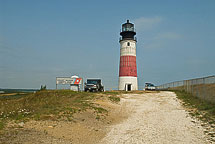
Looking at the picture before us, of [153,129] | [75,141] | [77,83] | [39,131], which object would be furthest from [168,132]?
[77,83]

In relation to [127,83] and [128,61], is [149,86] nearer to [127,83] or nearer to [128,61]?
[127,83]

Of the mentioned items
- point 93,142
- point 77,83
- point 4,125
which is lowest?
point 93,142

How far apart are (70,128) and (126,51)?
1495 inches

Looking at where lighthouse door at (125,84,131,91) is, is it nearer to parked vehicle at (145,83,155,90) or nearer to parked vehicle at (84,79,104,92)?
parked vehicle at (145,83,155,90)

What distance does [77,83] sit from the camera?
3562 centimetres

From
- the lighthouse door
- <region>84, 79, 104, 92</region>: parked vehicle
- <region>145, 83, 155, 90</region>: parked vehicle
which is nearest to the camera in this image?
<region>84, 79, 104, 92</region>: parked vehicle

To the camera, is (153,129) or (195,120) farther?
(195,120)

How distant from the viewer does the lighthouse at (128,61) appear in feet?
154

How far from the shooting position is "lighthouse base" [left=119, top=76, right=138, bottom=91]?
153 ft

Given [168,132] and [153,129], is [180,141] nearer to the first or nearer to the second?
[168,132]

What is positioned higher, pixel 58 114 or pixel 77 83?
pixel 77 83

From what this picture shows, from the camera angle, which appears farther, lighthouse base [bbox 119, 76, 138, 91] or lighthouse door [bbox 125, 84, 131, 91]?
lighthouse base [bbox 119, 76, 138, 91]

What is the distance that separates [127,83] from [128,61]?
500cm

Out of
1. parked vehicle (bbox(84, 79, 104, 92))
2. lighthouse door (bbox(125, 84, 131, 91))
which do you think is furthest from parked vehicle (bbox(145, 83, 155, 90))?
parked vehicle (bbox(84, 79, 104, 92))
